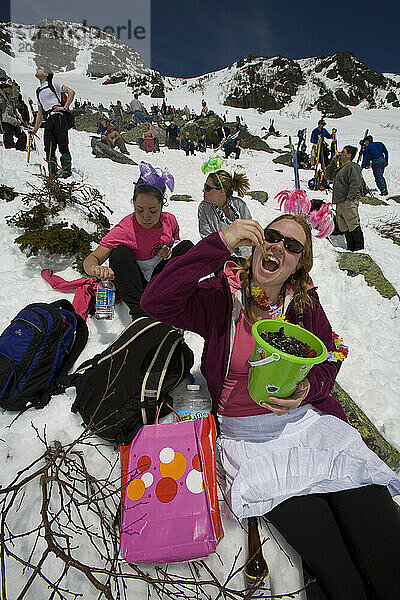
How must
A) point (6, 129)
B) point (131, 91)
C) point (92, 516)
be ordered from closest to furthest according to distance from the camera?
point (92, 516) < point (6, 129) < point (131, 91)

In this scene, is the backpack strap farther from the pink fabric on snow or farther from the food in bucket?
the pink fabric on snow

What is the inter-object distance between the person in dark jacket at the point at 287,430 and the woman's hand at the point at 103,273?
140 cm

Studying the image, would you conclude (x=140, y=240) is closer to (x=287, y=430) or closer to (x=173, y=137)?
(x=287, y=430)

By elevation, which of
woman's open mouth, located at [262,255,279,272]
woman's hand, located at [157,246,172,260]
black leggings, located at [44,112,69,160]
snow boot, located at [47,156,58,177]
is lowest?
woman's hand, located at [157,246,172,260]

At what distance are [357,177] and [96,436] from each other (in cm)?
618

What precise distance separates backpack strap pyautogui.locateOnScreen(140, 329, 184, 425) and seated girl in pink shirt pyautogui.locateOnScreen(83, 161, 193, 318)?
2.20 feet

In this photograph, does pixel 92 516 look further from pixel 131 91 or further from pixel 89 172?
pixel 131 91

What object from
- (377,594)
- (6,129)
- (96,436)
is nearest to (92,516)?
(96,436)

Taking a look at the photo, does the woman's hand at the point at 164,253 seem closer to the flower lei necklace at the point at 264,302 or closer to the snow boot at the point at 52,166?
the flower lei necklace at the point at 264,302

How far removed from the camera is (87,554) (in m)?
1.80

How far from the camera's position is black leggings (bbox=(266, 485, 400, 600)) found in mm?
1591

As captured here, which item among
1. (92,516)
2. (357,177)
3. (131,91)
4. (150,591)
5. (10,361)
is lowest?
(150,591)

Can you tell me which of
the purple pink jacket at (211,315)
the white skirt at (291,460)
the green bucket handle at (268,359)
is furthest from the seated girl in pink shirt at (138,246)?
the green bucket handle at (268,359)

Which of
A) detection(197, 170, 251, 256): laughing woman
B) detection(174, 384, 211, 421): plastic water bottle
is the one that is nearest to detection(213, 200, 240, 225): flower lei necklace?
detection(197, 170, 251, 256): laughing woman
